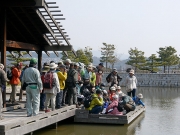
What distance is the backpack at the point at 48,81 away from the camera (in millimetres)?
10148

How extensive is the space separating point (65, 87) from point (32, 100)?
7.80ft

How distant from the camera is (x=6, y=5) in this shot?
435 inches

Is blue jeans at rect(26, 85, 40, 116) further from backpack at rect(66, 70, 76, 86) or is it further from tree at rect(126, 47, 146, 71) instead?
tree at rect(126, 47, 146, 71)

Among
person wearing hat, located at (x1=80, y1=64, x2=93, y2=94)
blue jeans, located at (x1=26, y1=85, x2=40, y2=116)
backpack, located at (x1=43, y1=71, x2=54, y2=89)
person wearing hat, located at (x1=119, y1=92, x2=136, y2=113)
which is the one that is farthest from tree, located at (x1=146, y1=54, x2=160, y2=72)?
blue jeans, located at (x1=26, y1=85, x2=40, y2=116)

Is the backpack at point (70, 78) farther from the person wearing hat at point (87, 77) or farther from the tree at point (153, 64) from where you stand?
the tree at point (153, 64)

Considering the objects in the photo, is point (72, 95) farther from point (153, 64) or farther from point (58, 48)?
point (153, 64)

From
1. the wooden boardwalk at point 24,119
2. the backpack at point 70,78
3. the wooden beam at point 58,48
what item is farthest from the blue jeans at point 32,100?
the wooden beam at point 58,48

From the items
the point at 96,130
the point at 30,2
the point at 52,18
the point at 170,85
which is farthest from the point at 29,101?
the point at 170,85

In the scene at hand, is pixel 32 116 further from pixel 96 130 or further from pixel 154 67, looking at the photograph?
pixel 154 67

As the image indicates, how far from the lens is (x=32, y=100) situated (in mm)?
9617

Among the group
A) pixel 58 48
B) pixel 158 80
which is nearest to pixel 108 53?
pixel 158 80

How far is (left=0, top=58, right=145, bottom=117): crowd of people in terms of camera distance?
30.7 feet

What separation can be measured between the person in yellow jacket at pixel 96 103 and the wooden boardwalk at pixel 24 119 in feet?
1.96

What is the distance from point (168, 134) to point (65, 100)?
161 inches
